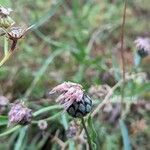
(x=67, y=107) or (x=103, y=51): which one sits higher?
(x=103, y=51)

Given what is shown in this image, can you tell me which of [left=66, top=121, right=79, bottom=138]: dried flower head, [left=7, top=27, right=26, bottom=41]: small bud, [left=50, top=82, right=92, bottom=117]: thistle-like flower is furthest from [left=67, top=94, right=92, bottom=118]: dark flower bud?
[left=66, top=121, right=79, bottom=138]: dried flower head

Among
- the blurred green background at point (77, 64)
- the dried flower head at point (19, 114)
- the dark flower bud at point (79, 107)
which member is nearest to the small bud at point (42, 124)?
the blurred green background at point (77, 64)

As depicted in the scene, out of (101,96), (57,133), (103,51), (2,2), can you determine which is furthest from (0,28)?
(103,51)

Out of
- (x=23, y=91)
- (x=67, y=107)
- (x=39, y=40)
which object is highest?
(x=39, y=40)

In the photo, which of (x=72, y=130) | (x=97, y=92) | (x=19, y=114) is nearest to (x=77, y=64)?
(x=97, y=92)

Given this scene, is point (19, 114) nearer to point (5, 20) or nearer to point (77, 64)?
point (5, 20)

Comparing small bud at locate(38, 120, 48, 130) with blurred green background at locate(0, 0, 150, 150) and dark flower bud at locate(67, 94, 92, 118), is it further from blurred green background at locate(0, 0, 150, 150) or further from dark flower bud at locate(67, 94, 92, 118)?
dark flower bud at locate(67, 94, 92, 118)

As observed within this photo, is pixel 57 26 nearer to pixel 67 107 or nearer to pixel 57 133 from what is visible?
pixel 57 133
